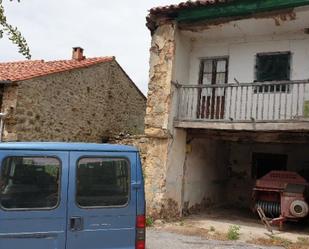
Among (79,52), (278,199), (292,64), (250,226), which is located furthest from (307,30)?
(79,52)

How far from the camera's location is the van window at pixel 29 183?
4145 millimetres

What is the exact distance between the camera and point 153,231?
922 cm

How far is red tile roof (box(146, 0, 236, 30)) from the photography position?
1000 cm

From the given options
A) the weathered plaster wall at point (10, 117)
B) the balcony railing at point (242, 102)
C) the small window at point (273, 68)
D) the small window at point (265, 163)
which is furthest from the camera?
the small window at point (265, 163)

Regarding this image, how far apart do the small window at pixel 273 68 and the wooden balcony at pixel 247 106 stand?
191mm

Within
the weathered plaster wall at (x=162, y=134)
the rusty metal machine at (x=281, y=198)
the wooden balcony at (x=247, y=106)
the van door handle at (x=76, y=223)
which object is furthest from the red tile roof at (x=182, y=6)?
the van door handle at (x=76, y=223)

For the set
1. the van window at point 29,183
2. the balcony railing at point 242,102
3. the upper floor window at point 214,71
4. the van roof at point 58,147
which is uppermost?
the upper floor window at point 214,71

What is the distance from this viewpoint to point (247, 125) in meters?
9.76

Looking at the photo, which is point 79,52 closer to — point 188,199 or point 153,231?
point 188,199

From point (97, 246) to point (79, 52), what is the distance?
48.3 ft

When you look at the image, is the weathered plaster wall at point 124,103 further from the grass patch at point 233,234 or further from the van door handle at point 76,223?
the van door handle at point 76,223

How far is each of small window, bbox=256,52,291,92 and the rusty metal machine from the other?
7.75ft

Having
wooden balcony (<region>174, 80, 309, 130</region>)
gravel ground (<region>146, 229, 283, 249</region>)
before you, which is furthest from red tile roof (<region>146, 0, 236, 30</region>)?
gravel ground (<region>146, 229, 283, 249</region>)

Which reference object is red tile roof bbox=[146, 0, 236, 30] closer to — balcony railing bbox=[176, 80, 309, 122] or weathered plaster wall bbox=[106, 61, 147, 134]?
balcony railing bbox=[176, 80, 309, 122]
